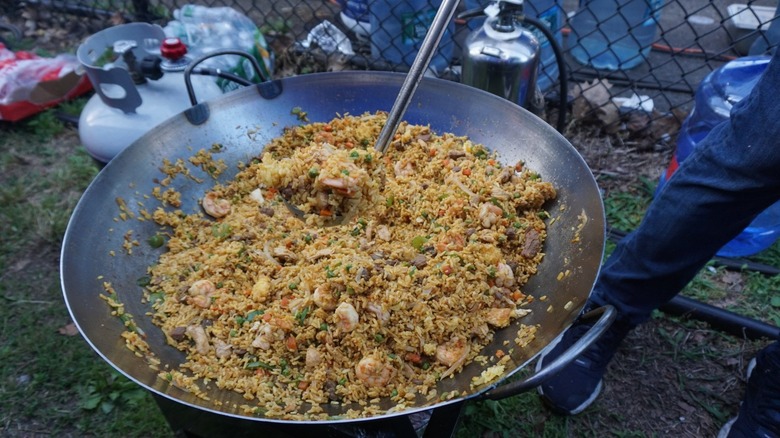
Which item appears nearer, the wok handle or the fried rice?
the wok handle

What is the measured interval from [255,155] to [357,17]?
7.73ft

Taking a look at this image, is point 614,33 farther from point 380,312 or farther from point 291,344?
point 291,344

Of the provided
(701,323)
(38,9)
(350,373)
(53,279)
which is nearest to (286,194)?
(350,373)

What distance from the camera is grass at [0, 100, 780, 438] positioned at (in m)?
2.29

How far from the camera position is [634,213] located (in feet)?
10.4

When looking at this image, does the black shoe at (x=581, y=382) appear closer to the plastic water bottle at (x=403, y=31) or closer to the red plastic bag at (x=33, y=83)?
the plastic water bottle at (x=403, y=31)

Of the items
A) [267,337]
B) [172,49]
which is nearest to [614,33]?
[172,49]

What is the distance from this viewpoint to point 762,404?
2.06 m

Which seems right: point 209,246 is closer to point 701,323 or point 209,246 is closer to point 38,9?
point 701,323

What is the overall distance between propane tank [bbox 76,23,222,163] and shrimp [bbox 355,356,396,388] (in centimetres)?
193

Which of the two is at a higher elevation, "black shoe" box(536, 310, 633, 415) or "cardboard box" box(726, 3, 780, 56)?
"cardboard box" box(726, 3, 780, 56)

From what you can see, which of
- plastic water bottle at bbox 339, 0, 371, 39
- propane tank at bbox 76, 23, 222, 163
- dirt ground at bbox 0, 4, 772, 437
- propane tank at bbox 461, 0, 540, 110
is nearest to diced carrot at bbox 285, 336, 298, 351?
dirt ground at bbox 0, 4, 772, 437

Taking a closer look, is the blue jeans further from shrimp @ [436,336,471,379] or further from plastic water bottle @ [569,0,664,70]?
plastic water bottle @ [569,0,664,70]

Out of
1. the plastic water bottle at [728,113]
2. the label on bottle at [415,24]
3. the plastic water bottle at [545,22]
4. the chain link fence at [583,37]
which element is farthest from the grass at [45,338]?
the plastic water bottle at [728,113]
